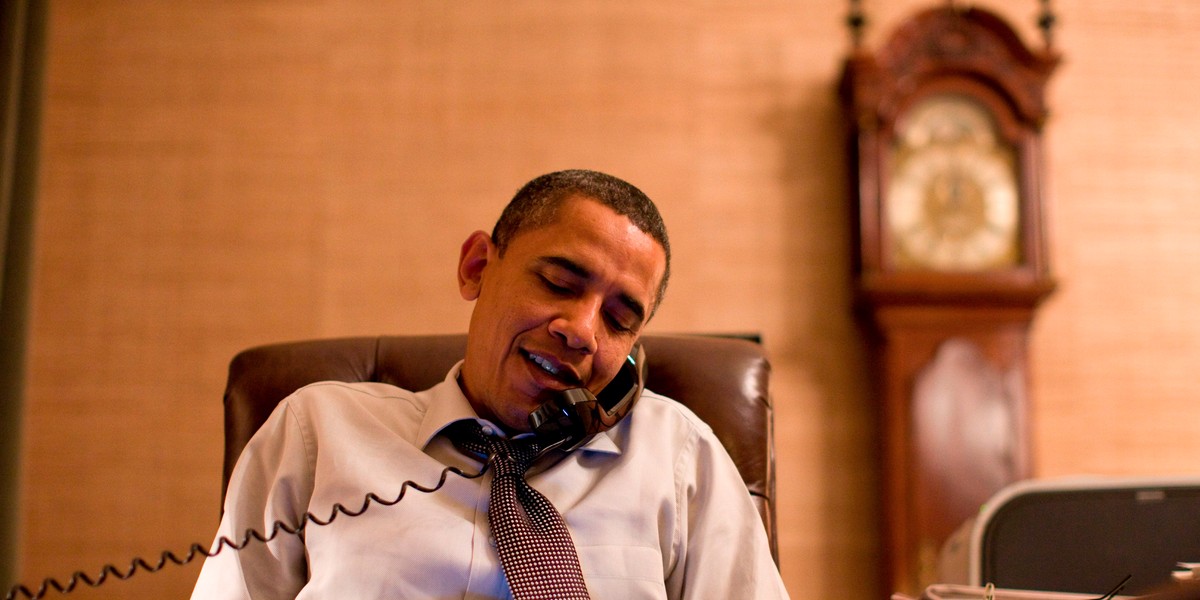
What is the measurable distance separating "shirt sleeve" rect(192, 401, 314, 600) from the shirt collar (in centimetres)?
14

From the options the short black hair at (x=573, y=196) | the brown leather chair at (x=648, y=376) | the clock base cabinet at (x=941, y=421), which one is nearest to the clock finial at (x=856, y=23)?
the clock base cabinet at (x=941, y=421)

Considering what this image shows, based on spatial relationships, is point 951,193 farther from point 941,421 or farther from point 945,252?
point 941,421

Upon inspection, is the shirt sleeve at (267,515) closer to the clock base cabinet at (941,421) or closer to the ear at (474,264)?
the ear at (474,264)

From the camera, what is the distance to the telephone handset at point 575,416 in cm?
110

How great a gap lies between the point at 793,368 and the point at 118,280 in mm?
1798

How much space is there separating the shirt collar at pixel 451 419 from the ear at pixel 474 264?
0.14 m

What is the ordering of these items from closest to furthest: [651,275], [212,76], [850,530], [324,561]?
1. [324,561]
2. [651,275]
3. [850,530]
4. [212,76]

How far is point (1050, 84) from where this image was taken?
8.71ft

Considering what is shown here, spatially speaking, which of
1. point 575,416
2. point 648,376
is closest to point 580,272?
point 575,416

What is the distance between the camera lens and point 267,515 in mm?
1104

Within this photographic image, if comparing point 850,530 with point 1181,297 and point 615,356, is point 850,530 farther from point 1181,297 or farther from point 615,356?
point 615,356

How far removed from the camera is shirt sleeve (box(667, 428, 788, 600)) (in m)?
1.08

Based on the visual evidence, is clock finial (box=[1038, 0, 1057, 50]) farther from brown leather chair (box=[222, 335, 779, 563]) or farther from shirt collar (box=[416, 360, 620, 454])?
shirt collar (box=[416, 360, 620, 454])

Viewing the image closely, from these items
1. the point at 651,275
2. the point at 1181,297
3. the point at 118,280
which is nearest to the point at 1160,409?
the point at 1181,297
